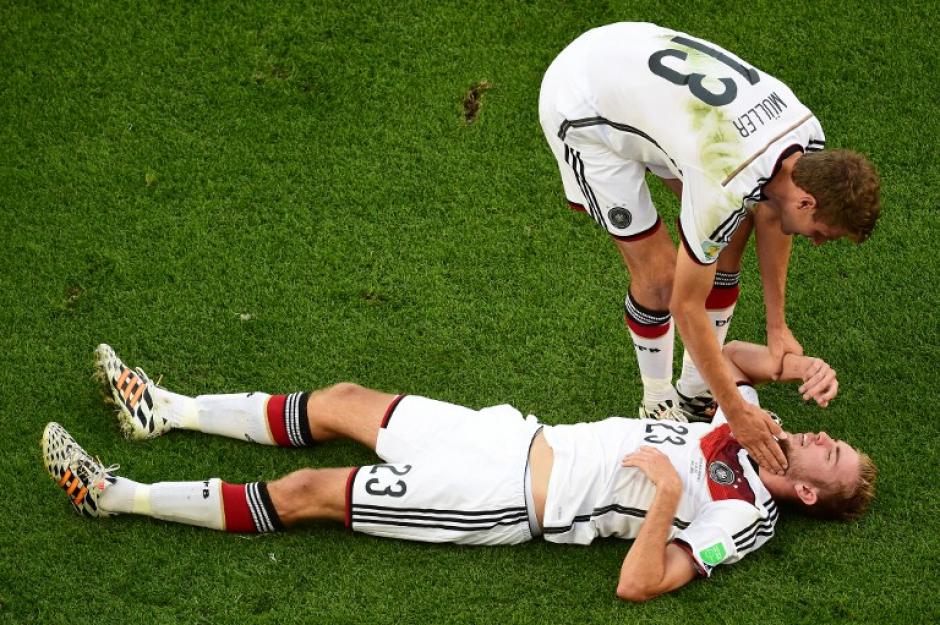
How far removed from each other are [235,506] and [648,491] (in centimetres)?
148

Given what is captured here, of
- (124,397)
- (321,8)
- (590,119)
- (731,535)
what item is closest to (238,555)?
(124,397)

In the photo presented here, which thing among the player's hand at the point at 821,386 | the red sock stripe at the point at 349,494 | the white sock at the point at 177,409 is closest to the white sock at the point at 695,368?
the player's hand at the point at 821,386

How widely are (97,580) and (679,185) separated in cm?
255

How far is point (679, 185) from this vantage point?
4.18m

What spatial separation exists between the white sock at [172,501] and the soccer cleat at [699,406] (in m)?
1.87

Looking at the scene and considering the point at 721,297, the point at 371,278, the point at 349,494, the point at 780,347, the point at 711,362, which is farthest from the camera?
the point at 371,278

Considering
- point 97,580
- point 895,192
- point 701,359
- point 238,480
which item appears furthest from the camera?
point 895,192

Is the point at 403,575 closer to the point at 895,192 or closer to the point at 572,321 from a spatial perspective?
the point at 572,321

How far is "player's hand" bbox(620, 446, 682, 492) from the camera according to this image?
12.6 feet

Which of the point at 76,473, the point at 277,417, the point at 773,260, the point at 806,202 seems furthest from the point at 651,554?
the point at 76,473

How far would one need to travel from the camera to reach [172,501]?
407 centimetres

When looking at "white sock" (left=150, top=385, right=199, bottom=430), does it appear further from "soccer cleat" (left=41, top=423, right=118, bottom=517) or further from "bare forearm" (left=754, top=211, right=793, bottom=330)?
"bare forearm" (left=754, top=211, right=793, bottom=330)

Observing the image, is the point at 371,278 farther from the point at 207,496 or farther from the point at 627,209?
the point at 627,209

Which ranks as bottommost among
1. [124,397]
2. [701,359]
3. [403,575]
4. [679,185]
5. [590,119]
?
[403,575]
